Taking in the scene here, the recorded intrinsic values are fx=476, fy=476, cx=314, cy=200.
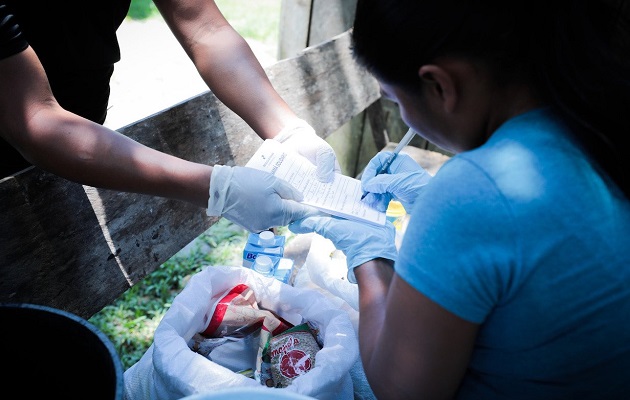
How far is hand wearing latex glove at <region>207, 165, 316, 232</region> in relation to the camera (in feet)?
4.45

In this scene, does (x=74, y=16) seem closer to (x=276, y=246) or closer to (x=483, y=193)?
(x=276, y=246)

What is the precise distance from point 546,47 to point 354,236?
0.70 m

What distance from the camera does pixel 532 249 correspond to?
28.7 inches

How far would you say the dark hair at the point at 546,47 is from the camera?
2.42 feet

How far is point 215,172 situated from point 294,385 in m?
0.61

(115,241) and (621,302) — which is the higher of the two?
(621,302)

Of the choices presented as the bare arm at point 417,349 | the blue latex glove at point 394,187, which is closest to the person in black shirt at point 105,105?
the blue latex glove at point 394,187

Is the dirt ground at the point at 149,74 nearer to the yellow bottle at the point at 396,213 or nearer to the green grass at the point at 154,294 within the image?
the green grass at the point at 154,294

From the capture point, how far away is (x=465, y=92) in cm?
82

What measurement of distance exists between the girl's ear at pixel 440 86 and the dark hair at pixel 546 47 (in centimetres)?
2

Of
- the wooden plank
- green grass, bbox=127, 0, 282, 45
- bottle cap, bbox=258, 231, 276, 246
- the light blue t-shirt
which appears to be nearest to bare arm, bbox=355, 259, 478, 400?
the light blue t-shirt

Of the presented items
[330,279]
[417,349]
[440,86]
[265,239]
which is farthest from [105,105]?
[417,349]

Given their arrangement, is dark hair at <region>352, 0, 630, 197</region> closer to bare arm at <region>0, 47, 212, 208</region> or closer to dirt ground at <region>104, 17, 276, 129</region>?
bare arm at <region>0, 47, 212, 208</region>

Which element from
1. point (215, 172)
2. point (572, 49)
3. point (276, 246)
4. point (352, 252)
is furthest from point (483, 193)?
point (276, 246)
